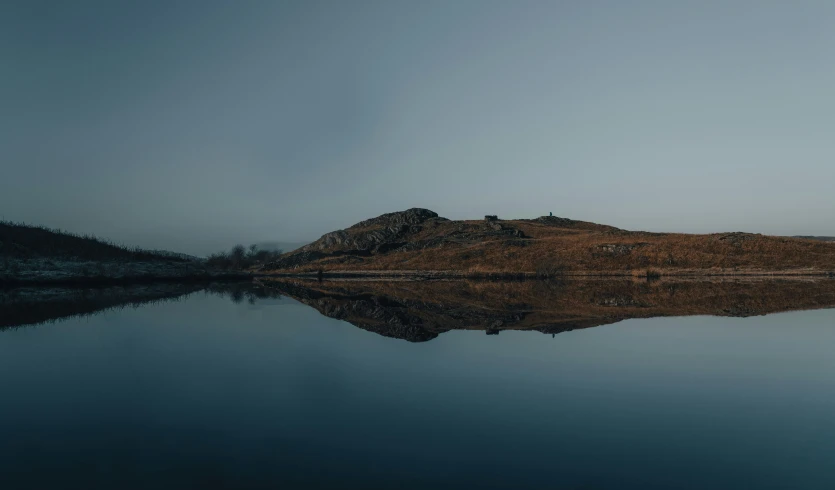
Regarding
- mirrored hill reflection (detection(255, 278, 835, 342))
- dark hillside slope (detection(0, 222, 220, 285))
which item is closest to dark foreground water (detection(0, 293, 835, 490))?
mirrored hill reflection (detection(255, 278, 835, 342))

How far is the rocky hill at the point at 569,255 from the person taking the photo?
90.3 m

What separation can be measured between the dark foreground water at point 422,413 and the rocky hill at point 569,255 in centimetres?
7227

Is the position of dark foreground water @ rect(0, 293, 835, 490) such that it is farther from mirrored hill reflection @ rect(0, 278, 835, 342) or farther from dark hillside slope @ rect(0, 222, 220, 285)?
dark hillside slope @ rect(0, 222, 220, 285)

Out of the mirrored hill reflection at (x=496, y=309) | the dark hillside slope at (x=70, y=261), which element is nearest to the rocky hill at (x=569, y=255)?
the dark hillside slope at (x=70, y=261)

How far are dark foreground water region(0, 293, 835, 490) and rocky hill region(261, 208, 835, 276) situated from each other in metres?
72.3

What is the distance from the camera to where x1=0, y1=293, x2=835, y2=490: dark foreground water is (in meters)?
Answer: 8.72

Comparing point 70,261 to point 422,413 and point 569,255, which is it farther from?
point 569,255

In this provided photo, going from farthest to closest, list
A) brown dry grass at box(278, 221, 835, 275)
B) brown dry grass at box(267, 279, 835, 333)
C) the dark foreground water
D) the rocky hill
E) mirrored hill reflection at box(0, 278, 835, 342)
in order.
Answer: the rocky hill < brown dry grass at box(278, 221, 835, 275) < brown dry grass at box(267, 279, 835, 333) < mirrored hill reflection at box(0, 278, 835, 342) < the dark foreground water

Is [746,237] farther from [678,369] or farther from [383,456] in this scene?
[383,456]

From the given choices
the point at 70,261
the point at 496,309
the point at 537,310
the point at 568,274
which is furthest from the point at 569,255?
the point at 70,261

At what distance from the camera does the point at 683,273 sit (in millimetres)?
85312

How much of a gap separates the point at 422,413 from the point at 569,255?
325ft

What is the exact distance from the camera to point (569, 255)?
10562 centimetres

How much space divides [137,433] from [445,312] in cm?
2514
